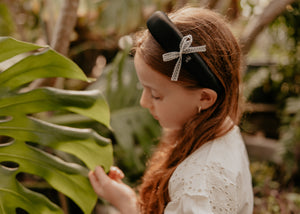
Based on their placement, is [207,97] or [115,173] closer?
[207,97]

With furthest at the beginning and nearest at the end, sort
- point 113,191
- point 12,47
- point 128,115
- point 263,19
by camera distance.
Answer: point 128,115 → point 263,19 → point 113,191 → point 12,47

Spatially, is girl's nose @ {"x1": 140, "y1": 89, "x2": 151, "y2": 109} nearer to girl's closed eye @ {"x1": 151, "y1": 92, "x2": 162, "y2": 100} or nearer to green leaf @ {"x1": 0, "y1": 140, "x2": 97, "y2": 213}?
girl's closed eye @ {"x1": 151, "y1": 92, "x2": 162, "y2": 100}

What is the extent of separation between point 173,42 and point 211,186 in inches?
14.7

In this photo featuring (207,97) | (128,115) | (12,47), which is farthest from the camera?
(128,115)

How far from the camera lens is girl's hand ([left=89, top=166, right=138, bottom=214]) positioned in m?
0.95

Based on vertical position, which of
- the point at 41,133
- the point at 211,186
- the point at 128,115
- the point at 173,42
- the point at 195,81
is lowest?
the point at 128,115

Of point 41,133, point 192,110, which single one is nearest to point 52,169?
point 41,133

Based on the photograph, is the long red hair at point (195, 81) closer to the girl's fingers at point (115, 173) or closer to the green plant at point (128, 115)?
the girl's fingers at point (115, 173)

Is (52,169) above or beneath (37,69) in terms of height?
beneath

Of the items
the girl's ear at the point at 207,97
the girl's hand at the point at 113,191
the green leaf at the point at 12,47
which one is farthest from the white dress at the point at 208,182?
the green leaf at the point at 12,47

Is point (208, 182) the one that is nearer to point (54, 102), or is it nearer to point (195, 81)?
point (195, 81)

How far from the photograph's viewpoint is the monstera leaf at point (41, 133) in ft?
2.73

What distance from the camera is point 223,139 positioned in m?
0.92

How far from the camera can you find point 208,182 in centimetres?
77
